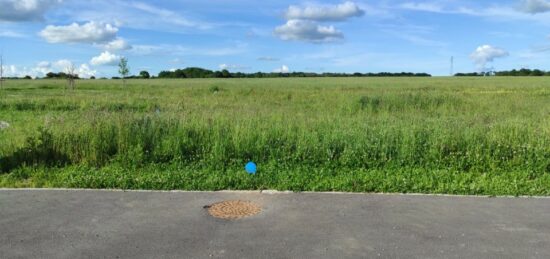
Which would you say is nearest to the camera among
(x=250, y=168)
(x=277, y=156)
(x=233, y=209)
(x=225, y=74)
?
(x=233, y=209)

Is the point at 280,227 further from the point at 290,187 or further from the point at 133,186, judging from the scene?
the point at 133,186

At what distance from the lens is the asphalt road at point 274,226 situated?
4.01 m

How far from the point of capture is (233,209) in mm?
5250

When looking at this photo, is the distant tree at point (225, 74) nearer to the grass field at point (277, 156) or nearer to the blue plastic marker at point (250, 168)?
the grass field at point (277, 156)

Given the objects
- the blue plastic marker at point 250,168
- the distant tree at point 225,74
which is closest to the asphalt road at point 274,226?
the blue plastic marker at point 250,168

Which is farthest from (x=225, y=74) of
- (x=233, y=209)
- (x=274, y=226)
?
(x=274, y=226)

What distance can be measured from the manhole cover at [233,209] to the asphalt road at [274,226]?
0.36ft

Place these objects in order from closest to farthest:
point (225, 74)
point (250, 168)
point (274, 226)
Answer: point (274, 226)
point (250, 168)
point (225, 74)

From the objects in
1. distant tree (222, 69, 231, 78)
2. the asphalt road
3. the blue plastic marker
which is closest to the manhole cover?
the asphalt road

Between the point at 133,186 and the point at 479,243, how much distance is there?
4330mm

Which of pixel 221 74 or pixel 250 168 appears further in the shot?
pixel 221 74

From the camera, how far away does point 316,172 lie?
688cm

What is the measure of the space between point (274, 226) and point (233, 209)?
770 mm

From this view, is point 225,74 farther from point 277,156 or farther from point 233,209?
point 233,209
